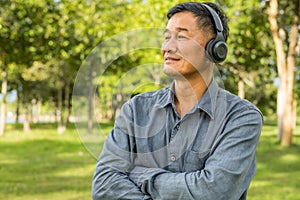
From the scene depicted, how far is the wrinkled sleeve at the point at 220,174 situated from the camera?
8.50 ft

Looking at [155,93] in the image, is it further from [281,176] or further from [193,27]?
[281,176]

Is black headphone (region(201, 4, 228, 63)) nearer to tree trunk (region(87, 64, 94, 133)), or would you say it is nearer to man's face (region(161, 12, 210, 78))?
man's face (region(161, 12, 210, 78))

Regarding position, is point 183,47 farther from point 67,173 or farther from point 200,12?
point 67,173

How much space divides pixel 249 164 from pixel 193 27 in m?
0.67

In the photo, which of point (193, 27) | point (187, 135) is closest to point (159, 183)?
point (187, 135)

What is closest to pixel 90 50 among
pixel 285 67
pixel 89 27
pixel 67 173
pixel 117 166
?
pixel 89 27

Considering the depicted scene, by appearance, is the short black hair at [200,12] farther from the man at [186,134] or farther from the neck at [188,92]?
the neck at [188,92]

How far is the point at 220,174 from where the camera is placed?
260cm

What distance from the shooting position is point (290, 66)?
22094 millimetres

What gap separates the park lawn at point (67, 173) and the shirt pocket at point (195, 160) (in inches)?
210

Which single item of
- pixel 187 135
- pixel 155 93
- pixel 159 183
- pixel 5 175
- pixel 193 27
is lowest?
pixel 5 175

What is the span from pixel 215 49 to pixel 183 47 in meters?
0.14

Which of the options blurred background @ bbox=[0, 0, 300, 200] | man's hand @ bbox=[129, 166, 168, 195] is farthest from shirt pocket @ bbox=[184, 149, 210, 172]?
blurred background @ bbox=[0, 0, 300, 200]

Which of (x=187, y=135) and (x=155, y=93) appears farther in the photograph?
(x=155, y=93)
